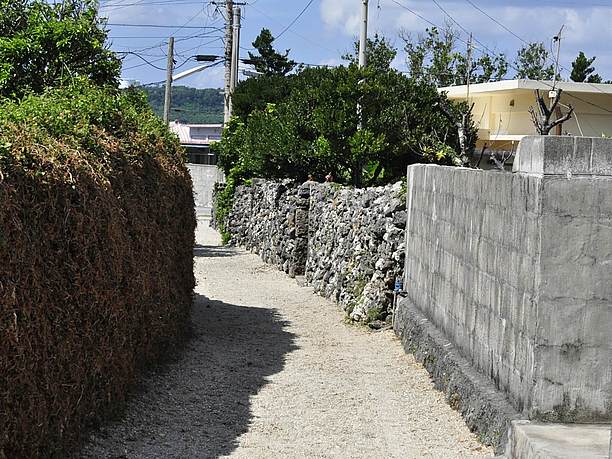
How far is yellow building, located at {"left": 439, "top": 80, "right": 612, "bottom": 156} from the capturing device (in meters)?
31.5

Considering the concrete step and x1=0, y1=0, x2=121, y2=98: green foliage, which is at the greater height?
x1=0, y1=0, x2=121, y2=98: green foliage

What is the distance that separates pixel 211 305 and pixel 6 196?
1171cm

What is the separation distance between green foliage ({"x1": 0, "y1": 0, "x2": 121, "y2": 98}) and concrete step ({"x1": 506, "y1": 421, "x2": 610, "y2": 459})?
835 centimetres

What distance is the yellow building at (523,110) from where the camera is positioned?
31.5m

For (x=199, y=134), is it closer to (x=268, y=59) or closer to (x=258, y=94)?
(x=268, y=59)

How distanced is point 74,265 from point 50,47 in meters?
7.71

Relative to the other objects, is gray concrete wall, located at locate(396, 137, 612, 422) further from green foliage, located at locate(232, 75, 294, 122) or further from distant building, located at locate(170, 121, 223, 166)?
distant building, located at locate(170, 121, 223, 166)

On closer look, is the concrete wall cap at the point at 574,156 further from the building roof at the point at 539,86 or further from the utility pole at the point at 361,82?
the building roof at the point at 539,86

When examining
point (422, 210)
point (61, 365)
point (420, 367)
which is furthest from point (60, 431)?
point (422, 210)

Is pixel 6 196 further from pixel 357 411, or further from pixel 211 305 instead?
pixel 211 305

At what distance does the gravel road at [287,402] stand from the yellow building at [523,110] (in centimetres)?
1788

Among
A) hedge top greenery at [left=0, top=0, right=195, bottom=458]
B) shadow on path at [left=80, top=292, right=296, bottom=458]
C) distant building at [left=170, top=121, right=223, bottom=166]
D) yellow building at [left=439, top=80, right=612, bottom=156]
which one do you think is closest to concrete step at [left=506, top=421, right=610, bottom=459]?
shadow on path at [left=80, top=292, right=296, bottom=458]

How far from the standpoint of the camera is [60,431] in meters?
6.65

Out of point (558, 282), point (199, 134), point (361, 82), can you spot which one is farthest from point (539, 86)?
point (199, 134)
